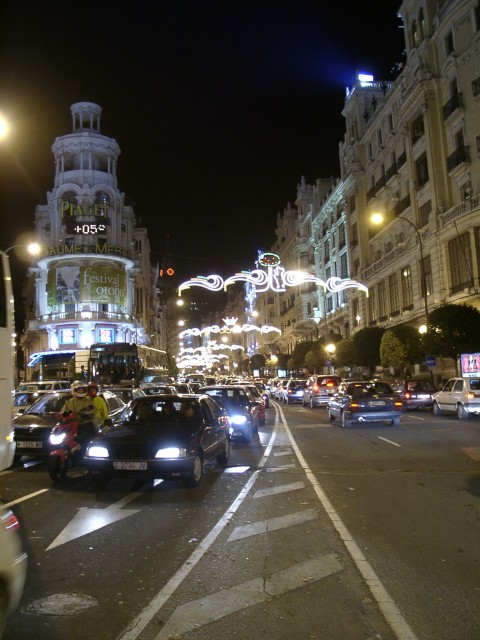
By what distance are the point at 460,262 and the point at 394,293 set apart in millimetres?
10982

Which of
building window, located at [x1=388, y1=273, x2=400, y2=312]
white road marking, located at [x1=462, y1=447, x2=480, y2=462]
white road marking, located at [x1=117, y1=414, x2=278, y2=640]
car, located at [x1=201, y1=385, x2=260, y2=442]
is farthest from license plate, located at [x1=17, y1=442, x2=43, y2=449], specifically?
building window, located at [x1=388, y1=273, x2=400, y2=312]

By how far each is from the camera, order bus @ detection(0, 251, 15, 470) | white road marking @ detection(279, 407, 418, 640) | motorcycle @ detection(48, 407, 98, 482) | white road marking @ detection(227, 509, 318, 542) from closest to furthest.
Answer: white road marking @ detection(279, 407, 418, 640)
white road marking @ detection(227, 509, 318, 542)
bus @ detection(0, 251, 15, 470)
motorcycle @ detection(48, 407, 98, 482)

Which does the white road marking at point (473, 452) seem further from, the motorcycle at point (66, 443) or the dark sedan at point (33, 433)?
the dark sedan at point (33, 433)

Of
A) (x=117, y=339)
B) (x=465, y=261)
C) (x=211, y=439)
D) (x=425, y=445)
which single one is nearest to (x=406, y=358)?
(x=465, y=261)

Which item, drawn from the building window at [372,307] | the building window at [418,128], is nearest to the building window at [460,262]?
the building window at [418,128]

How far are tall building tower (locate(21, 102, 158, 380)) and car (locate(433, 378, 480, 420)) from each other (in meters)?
40.9

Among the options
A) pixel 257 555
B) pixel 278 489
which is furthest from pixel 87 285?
pixel 257 555

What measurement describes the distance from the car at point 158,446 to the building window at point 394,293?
34.3m

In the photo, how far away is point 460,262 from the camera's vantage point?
32875 mm

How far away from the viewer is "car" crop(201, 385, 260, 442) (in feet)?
52.6

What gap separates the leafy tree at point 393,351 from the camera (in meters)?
35.3

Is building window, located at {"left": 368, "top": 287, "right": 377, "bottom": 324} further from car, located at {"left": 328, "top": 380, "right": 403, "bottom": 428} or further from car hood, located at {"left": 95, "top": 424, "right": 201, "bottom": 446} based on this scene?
car hood, located at {"left": 95, "top": 424, "right": 201, "bottom": 446}

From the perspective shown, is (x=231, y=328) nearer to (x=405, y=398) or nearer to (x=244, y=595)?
(x=405, y=398)

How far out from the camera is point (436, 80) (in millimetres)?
36469
